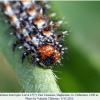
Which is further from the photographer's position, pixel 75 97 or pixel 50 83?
pixel 75 97

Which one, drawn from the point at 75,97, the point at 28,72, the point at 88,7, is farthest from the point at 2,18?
the point at 75,97

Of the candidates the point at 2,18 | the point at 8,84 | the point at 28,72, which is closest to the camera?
the point at 2,18

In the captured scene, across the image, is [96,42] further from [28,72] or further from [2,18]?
[2,18]

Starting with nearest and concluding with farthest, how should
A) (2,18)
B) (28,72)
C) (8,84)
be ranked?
(2,18) → (28,72) → (8,84)

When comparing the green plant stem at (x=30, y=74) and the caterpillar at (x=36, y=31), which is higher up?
the caterpillar at (x=36, y=31)

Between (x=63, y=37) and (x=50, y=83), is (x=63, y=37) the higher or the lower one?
the higher one
